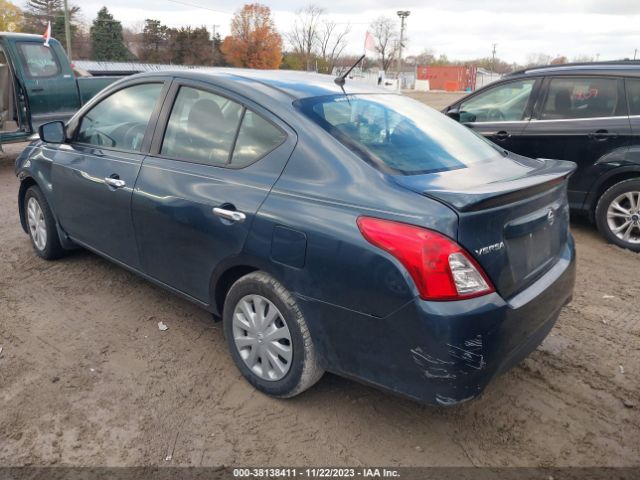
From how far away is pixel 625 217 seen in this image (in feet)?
17.4

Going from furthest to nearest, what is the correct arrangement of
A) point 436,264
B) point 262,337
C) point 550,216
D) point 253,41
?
1. point 253,41
2. point 262,337
3. point 550,216
4. point 436,264

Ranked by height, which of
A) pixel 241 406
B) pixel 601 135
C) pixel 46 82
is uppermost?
pixel 46 82

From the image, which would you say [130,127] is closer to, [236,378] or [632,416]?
[236,378]

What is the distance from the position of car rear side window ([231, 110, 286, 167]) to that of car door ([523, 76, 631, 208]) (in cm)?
394

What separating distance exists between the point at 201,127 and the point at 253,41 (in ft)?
Answer: 225

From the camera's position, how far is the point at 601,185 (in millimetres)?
5441

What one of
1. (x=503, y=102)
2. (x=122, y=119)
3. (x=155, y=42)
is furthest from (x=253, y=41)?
(x=122, y=119)

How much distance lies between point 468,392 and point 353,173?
1074 millimetres

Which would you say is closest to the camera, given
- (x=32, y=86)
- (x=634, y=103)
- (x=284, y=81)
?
(x=284, y=81)

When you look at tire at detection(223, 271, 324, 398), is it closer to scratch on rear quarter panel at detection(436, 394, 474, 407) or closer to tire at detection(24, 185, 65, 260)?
scratch on rear quarter panel at detection(436, 394, 474, 407)

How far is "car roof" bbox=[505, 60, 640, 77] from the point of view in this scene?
17.7 feet

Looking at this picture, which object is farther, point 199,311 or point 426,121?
point 199,311

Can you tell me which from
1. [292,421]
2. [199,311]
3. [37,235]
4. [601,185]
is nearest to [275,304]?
[292,421]

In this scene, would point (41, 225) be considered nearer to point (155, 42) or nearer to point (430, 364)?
point (430, 364)
